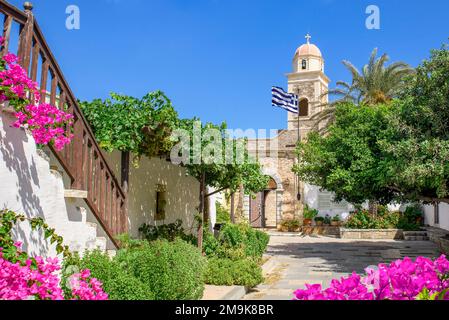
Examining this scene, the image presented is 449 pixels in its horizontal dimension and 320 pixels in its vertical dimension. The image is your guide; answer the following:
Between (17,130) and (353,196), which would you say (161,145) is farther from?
(353,196)

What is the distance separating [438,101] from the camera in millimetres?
10711

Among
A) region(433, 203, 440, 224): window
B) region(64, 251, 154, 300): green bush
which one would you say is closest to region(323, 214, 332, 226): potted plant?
region(433, 203, 440, 224): window

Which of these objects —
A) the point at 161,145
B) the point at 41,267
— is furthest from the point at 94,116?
the point at 41,267

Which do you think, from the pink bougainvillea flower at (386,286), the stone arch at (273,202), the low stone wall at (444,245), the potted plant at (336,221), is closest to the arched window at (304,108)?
the stone arch at (273,202)

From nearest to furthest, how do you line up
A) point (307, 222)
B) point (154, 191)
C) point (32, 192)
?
point (32, 192)
point (154, 191)
point (307, 222)

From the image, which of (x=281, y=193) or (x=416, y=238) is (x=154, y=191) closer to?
(x=416, y=238)

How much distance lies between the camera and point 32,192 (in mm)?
5262

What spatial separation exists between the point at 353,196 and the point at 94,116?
381 inches

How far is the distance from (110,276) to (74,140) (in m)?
1.74

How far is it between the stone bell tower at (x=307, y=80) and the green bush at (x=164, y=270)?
30322 millimetres

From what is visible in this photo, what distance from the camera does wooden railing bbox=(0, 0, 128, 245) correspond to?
525 centimetres

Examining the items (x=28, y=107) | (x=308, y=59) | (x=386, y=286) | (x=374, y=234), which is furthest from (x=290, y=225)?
(x=386, y=286)

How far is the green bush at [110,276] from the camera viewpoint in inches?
217

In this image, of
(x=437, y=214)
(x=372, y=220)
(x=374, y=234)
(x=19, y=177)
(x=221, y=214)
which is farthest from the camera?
(x=372, y=220)
